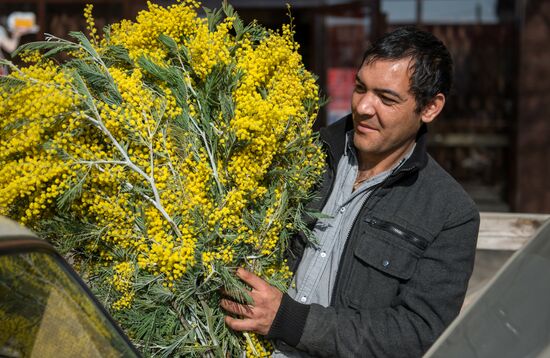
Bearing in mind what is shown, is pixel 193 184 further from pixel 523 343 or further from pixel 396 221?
pixel 523 343

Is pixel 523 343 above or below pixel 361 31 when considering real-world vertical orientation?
above

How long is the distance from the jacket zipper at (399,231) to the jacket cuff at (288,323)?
1.18 ft

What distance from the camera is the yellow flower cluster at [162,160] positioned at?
6.62ft

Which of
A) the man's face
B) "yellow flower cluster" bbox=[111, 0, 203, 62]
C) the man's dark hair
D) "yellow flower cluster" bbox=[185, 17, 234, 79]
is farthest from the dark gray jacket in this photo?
"yellow flower cluster" bbox=[111, 0, 203, 62]

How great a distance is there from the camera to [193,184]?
6.89ft

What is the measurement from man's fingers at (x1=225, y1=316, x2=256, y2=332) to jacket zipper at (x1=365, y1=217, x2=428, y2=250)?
1.62ft

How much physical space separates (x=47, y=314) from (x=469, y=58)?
618 centimetres

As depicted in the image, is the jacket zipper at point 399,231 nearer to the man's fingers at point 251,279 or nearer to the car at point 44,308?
the man's fingers at point 251,279

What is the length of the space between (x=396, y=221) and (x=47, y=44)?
3.82 feet

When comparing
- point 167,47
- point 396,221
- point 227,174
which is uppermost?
point 167,47

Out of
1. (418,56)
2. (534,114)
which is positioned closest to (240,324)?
(418,56)

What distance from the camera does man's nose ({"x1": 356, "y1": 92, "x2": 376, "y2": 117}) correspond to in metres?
2.38

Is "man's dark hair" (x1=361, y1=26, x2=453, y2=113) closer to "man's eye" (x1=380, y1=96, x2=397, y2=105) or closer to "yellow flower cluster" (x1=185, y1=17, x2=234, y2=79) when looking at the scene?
"man's eye" (x1=380, y1=96, x2=397, y2=105)

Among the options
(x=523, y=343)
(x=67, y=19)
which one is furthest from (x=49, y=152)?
(x=67, y=19)
